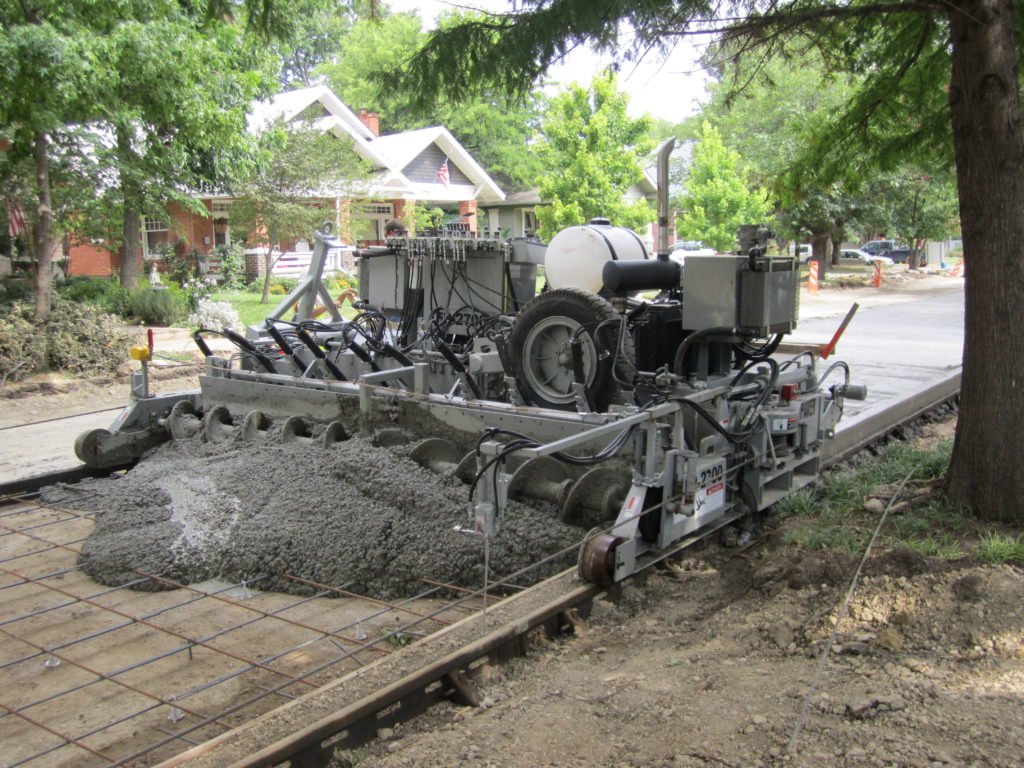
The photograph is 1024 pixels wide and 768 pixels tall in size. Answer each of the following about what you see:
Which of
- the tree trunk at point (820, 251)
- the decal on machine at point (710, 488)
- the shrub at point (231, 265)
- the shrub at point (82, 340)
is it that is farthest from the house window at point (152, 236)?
the decal on machine at point (710, 488)

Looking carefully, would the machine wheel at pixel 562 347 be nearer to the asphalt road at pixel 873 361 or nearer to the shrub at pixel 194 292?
the asphalt road at pixel 873 361

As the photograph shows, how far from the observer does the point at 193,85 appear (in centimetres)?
1373

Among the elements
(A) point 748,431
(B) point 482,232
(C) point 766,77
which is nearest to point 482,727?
(A) point 748,431

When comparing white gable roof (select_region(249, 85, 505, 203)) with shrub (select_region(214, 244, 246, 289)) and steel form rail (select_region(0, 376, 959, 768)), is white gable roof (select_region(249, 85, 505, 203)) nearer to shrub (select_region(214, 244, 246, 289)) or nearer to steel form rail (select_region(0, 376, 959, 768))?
shrub (select_region(214, 244, 246, 289))

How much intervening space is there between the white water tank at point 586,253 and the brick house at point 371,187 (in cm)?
1584

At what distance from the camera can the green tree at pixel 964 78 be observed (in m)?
5.41

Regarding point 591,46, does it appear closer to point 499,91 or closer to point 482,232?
point 499,91

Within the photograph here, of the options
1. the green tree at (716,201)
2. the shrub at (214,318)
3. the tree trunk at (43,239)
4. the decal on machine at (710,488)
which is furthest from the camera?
the green tree at (716,201)

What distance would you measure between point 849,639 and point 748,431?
73.7 inches

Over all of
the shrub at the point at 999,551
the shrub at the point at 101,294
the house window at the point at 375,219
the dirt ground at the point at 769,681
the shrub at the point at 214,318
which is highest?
the house window at the point at 375,219

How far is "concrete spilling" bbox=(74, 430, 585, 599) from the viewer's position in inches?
200

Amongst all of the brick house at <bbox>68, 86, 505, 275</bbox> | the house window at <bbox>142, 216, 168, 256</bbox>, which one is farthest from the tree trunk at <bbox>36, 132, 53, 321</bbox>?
the house window at <bbox>142, 216, 168, 256</bbox>

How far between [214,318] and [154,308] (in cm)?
120

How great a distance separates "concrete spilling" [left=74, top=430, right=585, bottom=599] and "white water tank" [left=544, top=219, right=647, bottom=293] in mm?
1831
